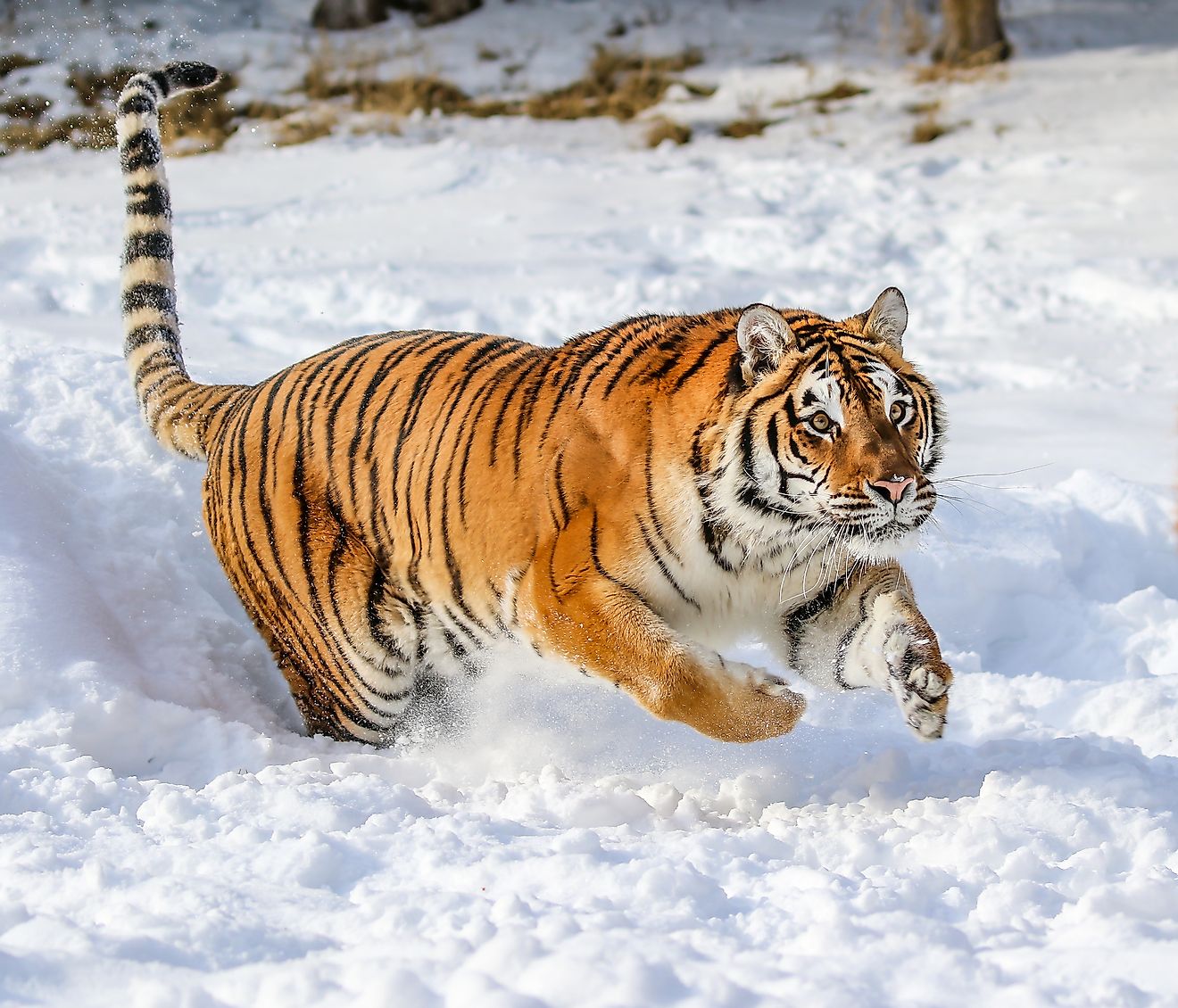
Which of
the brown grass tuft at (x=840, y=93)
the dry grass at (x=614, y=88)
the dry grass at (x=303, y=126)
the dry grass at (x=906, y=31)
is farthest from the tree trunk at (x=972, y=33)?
the dry grass at (x=303, y=126)

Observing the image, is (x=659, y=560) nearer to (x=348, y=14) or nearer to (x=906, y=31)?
(x=906, y=31)

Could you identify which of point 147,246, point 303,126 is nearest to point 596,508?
point 147,246

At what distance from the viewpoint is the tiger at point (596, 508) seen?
2738 mm

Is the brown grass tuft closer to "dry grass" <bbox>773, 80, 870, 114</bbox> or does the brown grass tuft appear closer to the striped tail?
"dry grass" <bbox>773, 80, 870, 114</bbox>

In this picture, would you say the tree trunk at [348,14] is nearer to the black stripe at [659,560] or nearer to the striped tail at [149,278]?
the striped tail at [149,278]

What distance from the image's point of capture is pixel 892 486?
103 inches

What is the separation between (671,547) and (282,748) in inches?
41.2

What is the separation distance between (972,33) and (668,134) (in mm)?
3050

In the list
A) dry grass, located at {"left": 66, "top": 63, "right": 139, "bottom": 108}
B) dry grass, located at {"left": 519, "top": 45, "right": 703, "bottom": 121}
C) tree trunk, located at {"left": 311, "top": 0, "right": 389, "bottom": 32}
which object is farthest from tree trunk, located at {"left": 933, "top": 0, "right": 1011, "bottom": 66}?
dry grass, located at {"left": 66, "top": 63, "right": 139, "bottom": 108}

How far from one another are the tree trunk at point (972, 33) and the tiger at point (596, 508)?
346 inches

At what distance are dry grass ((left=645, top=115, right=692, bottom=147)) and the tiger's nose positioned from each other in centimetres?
755

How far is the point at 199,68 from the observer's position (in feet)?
13.6

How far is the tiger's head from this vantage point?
264 centimetres

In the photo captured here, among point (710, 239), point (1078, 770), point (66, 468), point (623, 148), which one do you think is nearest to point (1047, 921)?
point (1078, 770)
